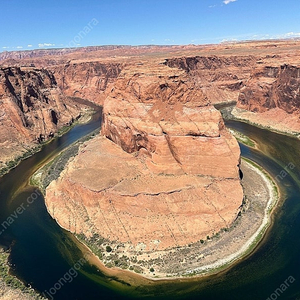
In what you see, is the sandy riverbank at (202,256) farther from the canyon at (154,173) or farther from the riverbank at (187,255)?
the canyon at (154,173)

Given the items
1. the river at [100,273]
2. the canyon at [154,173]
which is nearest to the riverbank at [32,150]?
the river at [100,273]

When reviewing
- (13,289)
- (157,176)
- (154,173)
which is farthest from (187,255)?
(13,289)

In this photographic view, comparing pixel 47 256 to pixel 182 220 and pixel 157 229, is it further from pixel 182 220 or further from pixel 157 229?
pixel 182 220

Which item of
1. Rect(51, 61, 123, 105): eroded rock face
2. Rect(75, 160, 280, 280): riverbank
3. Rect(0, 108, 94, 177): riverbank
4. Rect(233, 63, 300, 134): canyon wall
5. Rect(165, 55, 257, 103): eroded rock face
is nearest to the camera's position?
Rect(75, 160, 280, 280): riverbank

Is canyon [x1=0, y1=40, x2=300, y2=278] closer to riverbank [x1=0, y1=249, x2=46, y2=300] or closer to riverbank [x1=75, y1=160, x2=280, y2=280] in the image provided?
riverbank [x1=75, y1=160, x2=280, y2=280]

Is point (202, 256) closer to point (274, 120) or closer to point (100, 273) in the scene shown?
point (100, 273)

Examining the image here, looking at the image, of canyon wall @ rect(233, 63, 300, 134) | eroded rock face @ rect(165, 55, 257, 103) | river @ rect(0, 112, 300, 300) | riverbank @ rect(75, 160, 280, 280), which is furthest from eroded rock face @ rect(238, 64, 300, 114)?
riverbank @ rect(75, 160, 280, 280)

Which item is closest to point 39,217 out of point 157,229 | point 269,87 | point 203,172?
point 157,229
